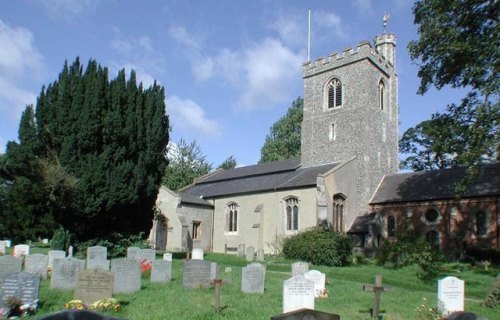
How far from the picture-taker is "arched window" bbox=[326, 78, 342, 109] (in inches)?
1315

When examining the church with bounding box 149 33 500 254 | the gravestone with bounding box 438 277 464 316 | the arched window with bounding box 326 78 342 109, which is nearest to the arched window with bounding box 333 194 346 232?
the church with bounding box 149 33 500 254

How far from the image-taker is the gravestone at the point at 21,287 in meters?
9.24

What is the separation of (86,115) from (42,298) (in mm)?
10121

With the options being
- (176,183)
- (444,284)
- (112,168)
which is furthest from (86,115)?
(176,183)

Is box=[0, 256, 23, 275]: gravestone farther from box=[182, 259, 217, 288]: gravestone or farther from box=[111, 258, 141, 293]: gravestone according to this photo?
box=[182, 259, 217, 288]: gravestone

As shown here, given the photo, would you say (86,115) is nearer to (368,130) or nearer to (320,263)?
(320,263)

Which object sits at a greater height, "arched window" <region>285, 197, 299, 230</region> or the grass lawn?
"arched window" <region>285, 197, 299, 230</region>

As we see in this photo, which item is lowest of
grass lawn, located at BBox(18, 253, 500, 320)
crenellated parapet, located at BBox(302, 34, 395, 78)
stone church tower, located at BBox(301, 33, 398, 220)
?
grass lawn, located at BBox(18, 253, 500, 320)

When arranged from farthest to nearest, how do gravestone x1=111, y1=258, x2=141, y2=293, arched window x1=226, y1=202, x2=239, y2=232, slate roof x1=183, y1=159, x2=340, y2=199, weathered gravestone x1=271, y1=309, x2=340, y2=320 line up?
arched window x1=226, y1=202, x2=239, y2=232
slate roof x1=183, y1=159, x2=340, y2=199
gravestone x1=111, y1=258, x2=141, y2=293
weathered gravestone x1=271, y1=309, x2=340, y2=320

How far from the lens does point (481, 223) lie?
2623 cm

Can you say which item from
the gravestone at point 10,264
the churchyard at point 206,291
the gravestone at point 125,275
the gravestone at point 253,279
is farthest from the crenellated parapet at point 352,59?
the gravestone at point 10,264

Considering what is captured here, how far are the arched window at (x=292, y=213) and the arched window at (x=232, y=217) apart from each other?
202 inches

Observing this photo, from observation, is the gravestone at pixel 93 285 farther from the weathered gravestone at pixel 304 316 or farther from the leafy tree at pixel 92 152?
the leafy tree at pixel 92 152

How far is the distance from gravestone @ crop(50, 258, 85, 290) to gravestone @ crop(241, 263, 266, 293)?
4576mm
